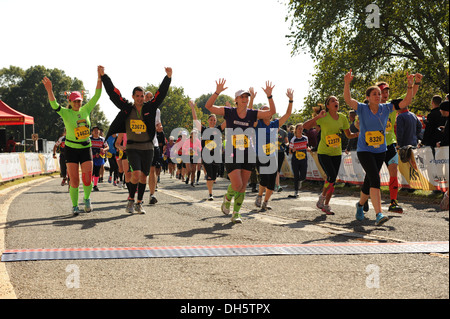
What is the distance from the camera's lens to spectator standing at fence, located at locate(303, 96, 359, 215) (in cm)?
946

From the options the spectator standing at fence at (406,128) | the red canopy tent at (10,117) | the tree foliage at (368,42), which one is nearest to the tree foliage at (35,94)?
the red canopy tent at (10,117)

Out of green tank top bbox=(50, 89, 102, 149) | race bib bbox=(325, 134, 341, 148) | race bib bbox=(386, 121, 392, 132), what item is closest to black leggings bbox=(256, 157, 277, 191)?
race bib bbox=(325, 134, 341, 148)

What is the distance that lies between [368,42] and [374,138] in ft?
66.4

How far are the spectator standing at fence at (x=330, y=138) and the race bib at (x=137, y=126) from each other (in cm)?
300

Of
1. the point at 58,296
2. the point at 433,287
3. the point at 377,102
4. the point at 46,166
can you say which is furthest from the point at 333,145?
the point at 46,166

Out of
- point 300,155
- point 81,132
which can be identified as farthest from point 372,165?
point 300,155

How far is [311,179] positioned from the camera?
19.5 m

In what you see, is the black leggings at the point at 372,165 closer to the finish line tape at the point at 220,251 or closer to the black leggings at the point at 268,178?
the finish line tape at the point at 220,251

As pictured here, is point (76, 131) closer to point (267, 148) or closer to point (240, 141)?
point (240, 141)

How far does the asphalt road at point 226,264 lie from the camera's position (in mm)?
3994

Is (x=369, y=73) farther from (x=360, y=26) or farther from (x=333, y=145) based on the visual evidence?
(x=333, y=145)

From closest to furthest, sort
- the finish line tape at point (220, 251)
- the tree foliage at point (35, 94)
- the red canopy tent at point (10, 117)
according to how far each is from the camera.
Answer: the finish line tape at point (220, 251), the red canopy tent at point (10, 117), the tree foliage at point (35, 94)

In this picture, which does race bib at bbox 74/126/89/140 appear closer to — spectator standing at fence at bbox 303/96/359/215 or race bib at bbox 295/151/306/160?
spectator standing at fence at bbox 303/96/359/215
